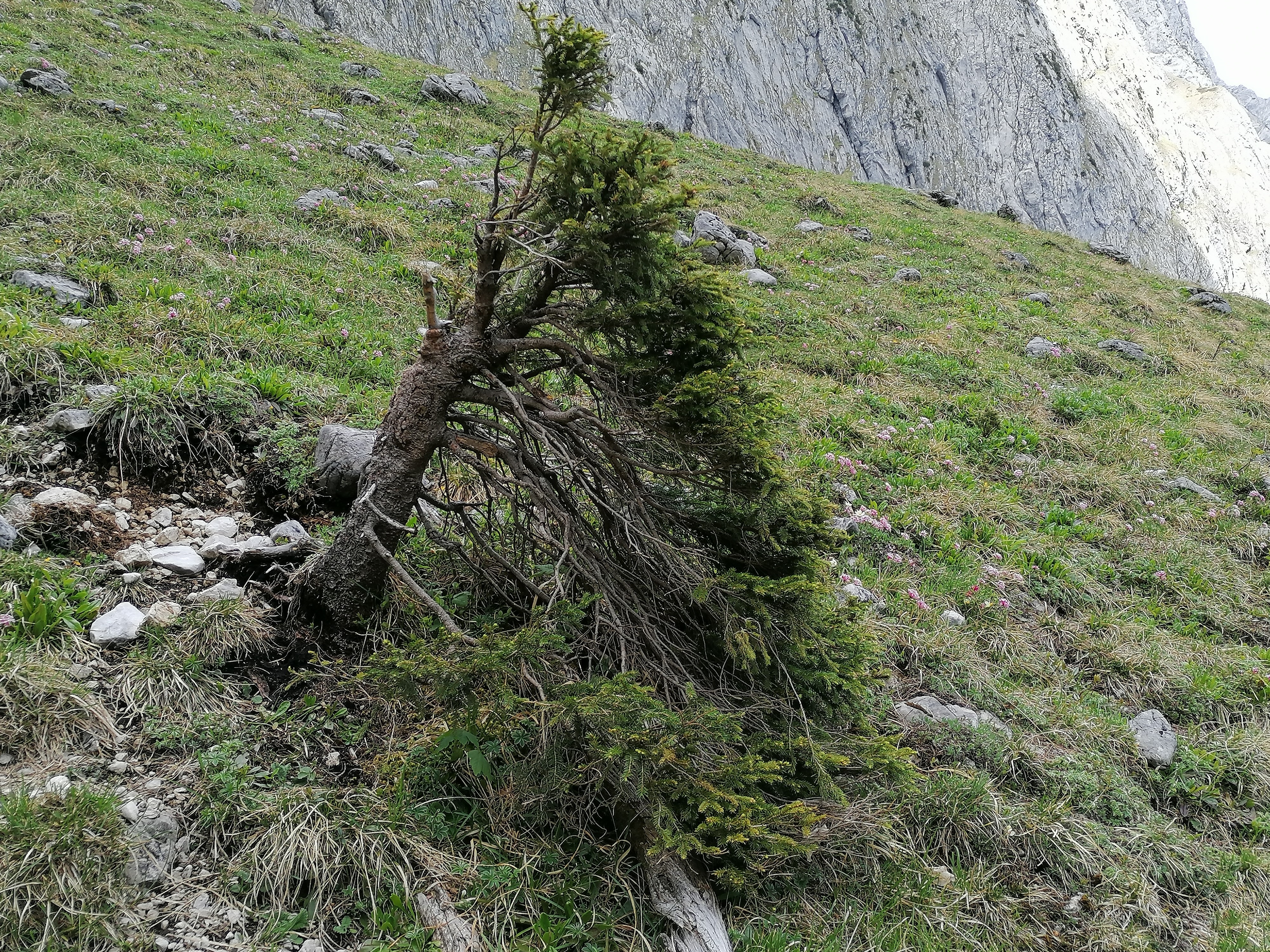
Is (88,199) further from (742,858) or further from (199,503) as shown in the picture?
(742,858)

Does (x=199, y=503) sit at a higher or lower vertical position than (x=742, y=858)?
lower

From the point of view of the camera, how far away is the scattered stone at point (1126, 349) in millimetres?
13086

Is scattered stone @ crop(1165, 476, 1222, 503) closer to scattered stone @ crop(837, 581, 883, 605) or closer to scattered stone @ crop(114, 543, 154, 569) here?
scattered stone @ crop(837, 581, 883, 605)

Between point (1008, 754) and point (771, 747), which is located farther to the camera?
point (1008, 754)

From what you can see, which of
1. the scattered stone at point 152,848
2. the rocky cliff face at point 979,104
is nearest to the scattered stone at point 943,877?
the scattered stone at point 152,848

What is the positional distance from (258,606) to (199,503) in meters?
1.19

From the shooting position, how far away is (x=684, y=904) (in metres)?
3.05

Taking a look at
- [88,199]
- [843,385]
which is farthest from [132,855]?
[843,385]

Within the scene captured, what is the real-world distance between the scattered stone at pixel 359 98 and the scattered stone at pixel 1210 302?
2144 cm

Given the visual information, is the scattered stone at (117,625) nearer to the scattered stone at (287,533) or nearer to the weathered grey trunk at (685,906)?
the scattered stone at (287,533)

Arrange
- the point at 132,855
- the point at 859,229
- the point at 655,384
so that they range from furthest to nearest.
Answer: the point at 859,229 < the point at 655,384 < the point at 132,855

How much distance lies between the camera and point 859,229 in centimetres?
1762

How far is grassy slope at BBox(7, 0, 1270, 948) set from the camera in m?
4.10

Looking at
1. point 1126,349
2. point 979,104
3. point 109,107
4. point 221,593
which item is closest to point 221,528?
point 221,593
